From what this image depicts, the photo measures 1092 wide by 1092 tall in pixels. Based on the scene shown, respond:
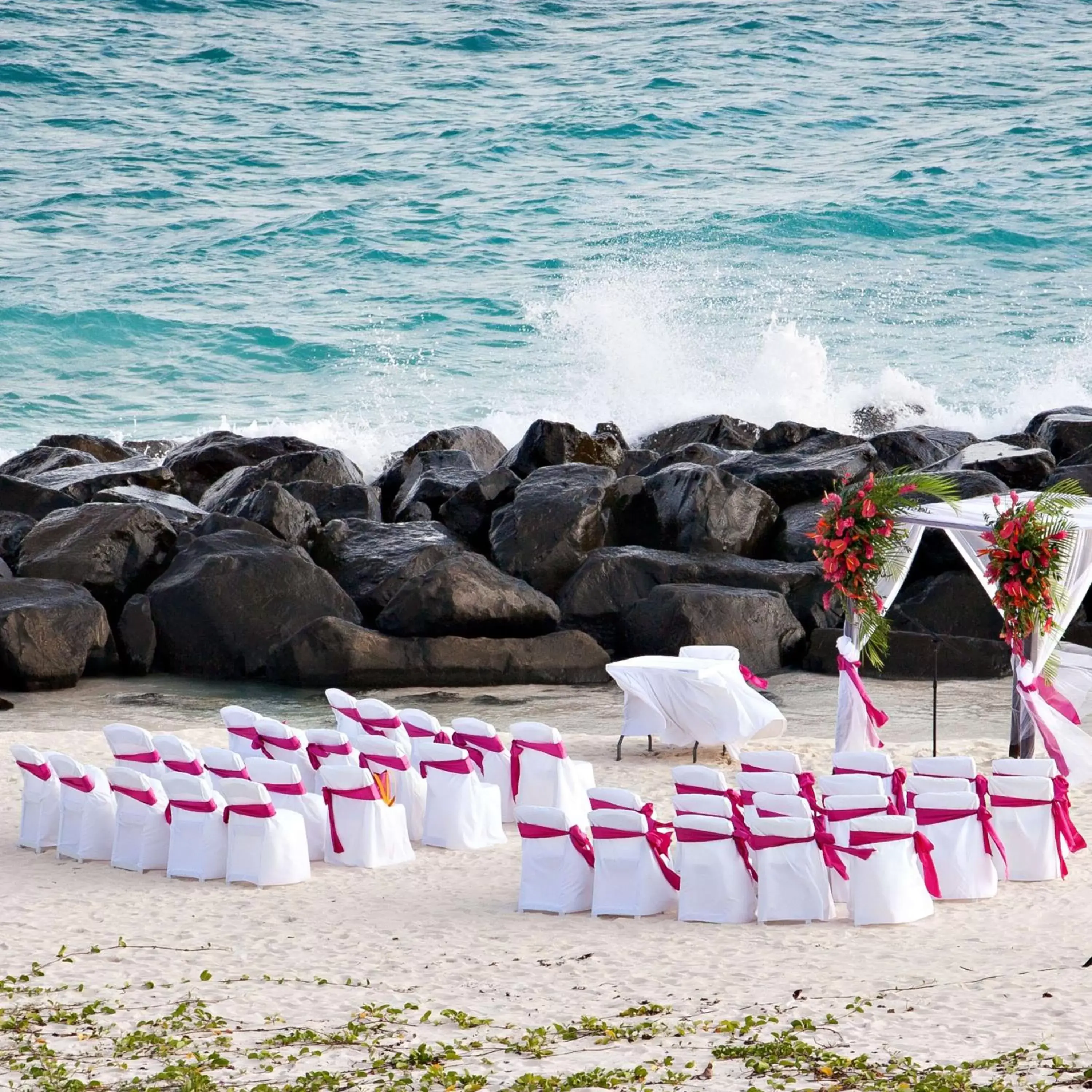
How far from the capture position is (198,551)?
1866cm

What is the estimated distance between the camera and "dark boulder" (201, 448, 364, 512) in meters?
22.8

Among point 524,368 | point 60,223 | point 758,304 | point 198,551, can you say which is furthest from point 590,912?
point 60,223

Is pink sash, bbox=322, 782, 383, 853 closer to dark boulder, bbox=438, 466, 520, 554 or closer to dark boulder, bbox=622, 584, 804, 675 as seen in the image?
dark boulder, bbox=622, 584, 804, 675

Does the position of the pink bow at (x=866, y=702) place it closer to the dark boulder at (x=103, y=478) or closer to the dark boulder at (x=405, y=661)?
the dark boulder at (x=405, y=661)

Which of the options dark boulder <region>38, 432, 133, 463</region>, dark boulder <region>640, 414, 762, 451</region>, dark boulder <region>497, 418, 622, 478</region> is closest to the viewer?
dark boulder <region>497, 418, 622, 478</region>

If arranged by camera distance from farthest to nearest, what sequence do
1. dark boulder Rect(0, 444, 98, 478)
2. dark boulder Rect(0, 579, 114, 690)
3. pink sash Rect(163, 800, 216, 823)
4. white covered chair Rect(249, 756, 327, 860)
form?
Answer: dark boulder Rect(0, 444, 98, 478) → dark boulder Rect(0, 579, 114, 690) → white covered chair Rect(249, 756, 327, 860) → pink sash Rect(163, 800, 216, 823)

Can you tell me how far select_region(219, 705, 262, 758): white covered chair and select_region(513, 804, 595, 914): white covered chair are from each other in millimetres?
3299

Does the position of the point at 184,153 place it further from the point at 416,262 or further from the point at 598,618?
the point at 598,618

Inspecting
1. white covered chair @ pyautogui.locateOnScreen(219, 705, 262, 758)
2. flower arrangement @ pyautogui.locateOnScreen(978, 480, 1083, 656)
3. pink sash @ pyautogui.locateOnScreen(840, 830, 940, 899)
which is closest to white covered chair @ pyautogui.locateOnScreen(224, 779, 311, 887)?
white covered chair @ pyautogui.locateOnScreen(219, 705, 262, 758)

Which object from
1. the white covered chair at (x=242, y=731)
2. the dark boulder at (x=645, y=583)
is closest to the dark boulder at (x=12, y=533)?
the dark boulder at (x=645, y=583)

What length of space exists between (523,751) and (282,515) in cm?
945

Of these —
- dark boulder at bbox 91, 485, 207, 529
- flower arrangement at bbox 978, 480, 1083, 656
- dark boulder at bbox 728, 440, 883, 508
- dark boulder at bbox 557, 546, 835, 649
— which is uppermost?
flower arrangement at bbox 978, 480, 1083, 656

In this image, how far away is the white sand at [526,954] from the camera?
7359mm

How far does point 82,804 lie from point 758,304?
136 ft
